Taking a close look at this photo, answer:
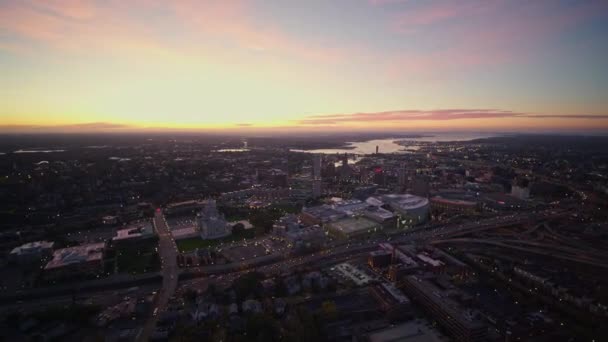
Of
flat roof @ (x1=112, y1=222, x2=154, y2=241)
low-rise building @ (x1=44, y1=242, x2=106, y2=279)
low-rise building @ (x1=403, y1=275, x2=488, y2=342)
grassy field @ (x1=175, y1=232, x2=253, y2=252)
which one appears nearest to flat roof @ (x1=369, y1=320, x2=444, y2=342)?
low-rise building @ (x1=403, y1=275, x2=488, y2=342)

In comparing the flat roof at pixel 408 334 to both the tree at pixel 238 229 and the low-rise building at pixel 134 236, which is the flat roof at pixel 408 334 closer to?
the tree at pixel 238 229

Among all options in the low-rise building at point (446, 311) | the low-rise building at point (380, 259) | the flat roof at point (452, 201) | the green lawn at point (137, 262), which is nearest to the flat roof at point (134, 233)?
the green lawn at point (137, 262)

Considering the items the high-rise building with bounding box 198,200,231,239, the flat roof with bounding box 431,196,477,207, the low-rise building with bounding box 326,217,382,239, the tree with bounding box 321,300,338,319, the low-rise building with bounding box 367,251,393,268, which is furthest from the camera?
the flat roof with bounding box 431,196,477,207

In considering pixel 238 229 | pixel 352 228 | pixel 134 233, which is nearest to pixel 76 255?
pixel 134 233

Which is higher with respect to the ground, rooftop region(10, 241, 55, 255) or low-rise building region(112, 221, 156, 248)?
rooftop region(10, 241, 55, 255)

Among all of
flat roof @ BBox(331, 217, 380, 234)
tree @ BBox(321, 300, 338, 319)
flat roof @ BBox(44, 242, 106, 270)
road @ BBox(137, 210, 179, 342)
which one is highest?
flat roof @ BBox(44, 242, 106, 270)

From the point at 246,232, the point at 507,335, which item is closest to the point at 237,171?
the point at 246,232

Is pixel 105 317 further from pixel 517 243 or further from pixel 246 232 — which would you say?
pixel 517 243

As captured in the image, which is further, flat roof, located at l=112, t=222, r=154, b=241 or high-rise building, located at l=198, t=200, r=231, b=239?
high-rise building, located at l=198, t=200, r=231, b=239

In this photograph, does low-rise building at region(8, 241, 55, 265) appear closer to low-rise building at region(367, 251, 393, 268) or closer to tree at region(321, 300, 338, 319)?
tree at region(321, 300, 338, 319)
